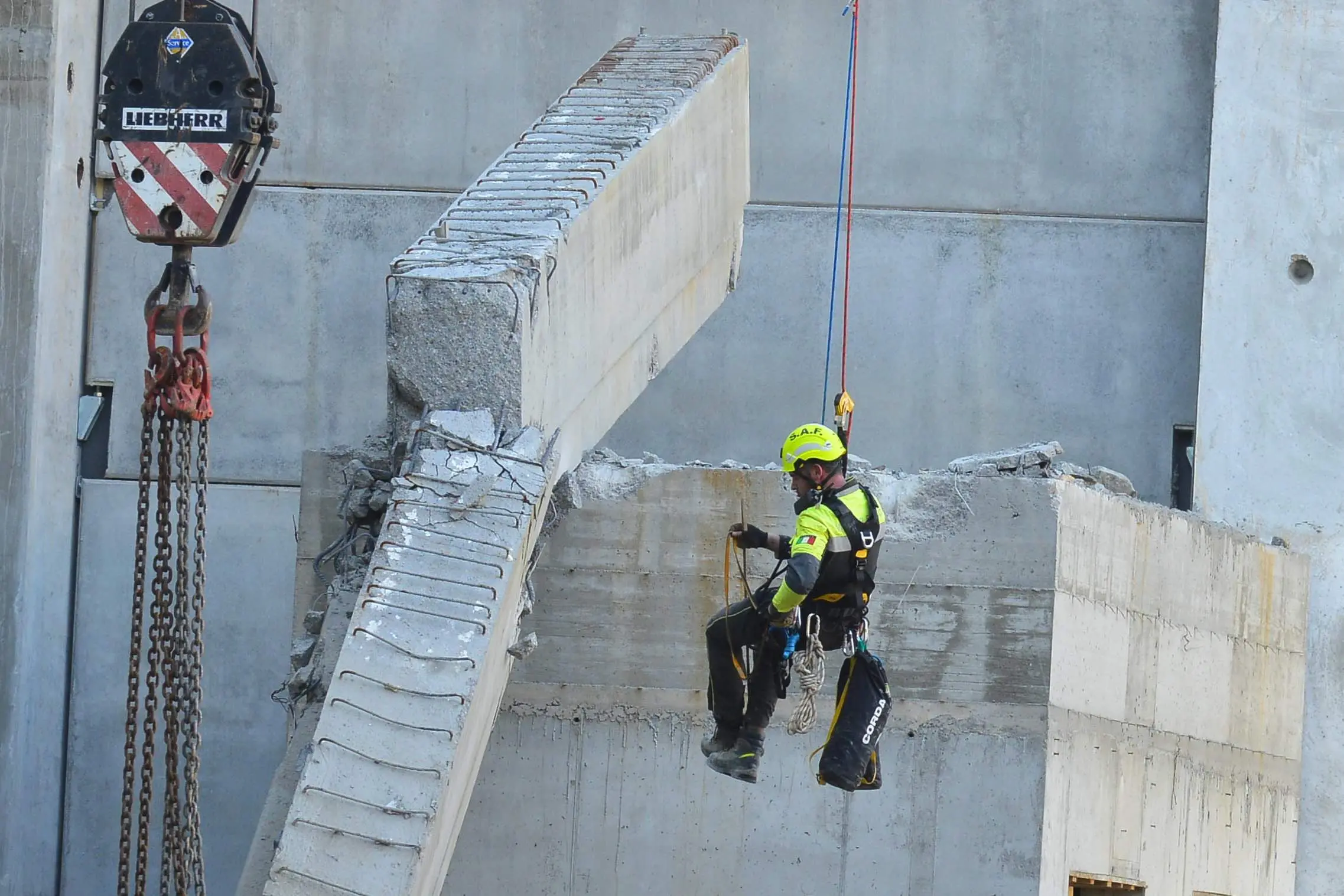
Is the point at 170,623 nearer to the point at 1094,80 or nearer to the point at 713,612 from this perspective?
the point at 713,612

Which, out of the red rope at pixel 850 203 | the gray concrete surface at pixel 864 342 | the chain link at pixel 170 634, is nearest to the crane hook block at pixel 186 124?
the chain link at pixel 170 634

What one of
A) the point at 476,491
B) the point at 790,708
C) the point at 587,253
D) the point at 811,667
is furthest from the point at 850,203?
the point at 476,491

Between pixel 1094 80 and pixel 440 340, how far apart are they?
7.45 metres

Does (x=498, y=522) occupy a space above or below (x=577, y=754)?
above

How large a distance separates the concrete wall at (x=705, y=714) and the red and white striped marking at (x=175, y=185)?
2618 mm

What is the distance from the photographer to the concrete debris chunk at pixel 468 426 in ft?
26.8

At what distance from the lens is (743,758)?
8633mm

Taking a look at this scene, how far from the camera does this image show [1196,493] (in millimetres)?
13531

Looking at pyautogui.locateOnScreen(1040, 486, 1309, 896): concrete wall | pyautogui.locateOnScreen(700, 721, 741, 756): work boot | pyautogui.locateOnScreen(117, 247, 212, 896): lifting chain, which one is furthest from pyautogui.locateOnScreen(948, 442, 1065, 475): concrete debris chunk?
pyautogui.locateOnScreen(117, 247, 212, 896): lifting chain

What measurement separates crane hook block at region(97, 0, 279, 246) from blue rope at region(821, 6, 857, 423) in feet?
21.7

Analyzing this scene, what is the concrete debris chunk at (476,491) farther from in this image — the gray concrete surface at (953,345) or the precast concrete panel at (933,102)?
the precast concrete panel at (933,102)

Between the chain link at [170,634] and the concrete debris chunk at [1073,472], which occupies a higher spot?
the concrete debris chunk at [1073,472]

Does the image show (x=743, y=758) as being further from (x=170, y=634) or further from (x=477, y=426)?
(x=170, y=634)

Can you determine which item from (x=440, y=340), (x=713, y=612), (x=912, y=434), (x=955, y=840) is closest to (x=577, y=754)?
(x=713, y=612)
